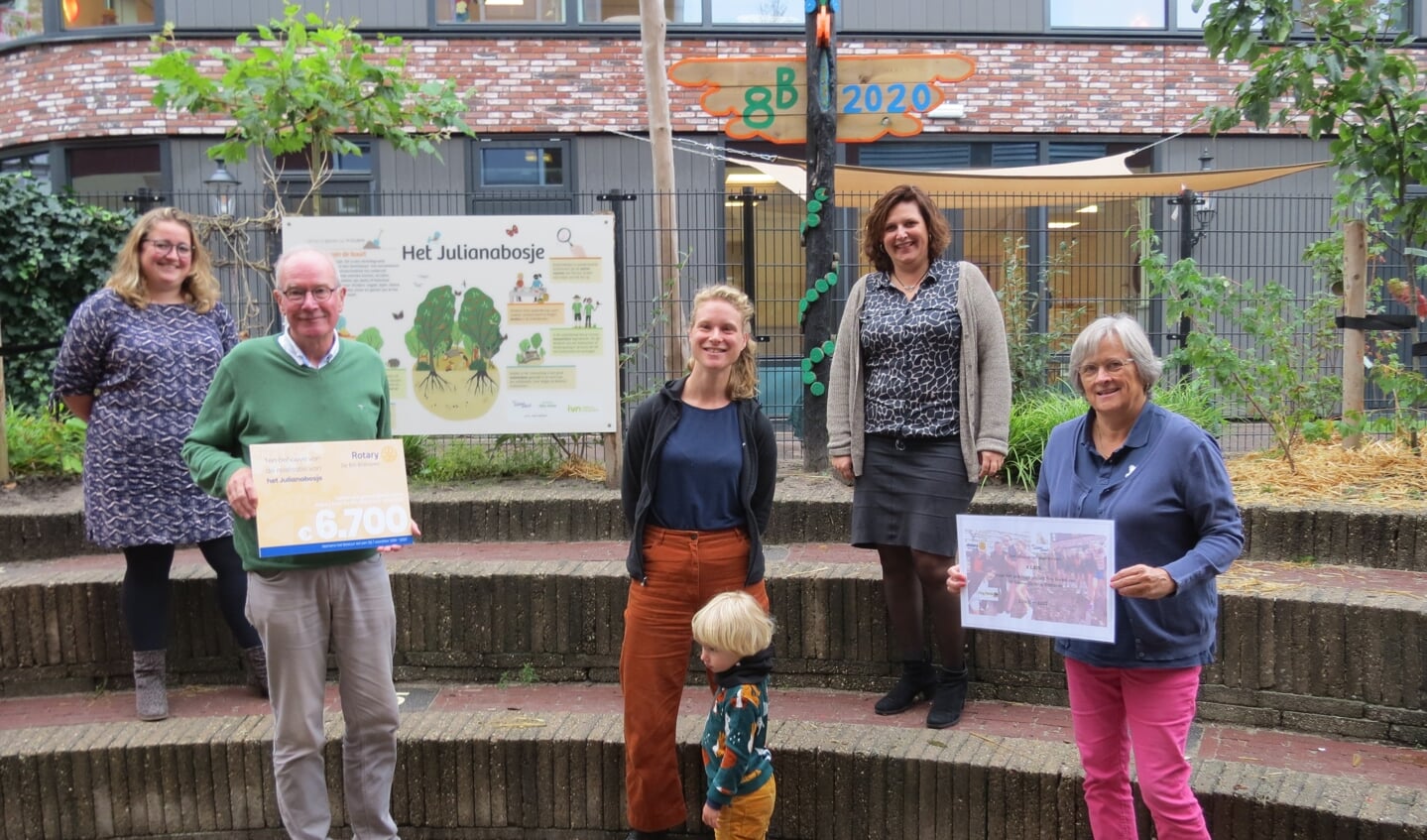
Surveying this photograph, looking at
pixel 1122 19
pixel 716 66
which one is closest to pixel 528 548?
pixel 716 66

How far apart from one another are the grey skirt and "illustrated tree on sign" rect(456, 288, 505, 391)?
273 cm

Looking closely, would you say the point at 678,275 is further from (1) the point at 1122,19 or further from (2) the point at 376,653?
(1) the point at 1122,19

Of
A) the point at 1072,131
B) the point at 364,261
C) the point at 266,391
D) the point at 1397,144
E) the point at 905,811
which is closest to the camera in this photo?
the point at 266,391

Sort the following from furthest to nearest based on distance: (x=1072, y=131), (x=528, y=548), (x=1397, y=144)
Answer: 1. (x=1072, y=131)
2. (x=528, y=548)
3. (x=1397, y=144)

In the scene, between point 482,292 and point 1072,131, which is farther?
point 1072,131

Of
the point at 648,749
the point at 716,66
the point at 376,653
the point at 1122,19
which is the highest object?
the point at 1122,19

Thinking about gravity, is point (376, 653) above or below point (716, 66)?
below

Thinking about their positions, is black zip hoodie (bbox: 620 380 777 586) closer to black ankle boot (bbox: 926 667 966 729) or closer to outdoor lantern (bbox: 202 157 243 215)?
black ankle boot (bbox: 926 667 966 729)

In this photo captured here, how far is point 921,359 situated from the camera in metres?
3.85

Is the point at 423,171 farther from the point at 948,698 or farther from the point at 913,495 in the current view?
the point at 948,698

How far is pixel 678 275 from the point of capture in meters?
6.67

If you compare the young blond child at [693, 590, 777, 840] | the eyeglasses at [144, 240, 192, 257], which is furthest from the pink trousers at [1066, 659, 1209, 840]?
the eyeglasses at [144, 240, 192, 257]

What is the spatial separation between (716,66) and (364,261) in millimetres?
2131

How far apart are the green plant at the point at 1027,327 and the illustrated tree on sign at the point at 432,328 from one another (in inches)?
119
